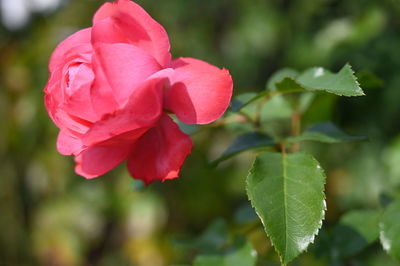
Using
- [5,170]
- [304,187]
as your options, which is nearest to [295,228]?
[304,187]

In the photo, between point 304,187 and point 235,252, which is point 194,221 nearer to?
point 235,252

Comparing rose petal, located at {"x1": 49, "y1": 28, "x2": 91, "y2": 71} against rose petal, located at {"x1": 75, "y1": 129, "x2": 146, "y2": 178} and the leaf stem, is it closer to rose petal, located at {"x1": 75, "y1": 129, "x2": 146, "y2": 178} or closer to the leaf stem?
rose petal, located at {"x1": 75, "y1": 129, "x2": 146, "y2": 178}

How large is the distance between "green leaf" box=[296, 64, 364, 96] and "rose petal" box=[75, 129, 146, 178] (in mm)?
201

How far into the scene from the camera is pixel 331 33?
1.40 meters

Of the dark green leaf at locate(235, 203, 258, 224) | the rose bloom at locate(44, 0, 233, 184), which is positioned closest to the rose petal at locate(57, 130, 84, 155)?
the rose bloom at locate(44, 0, 233, 184)

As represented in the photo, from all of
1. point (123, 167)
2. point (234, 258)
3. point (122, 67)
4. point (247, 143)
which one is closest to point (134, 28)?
point (122, 67)

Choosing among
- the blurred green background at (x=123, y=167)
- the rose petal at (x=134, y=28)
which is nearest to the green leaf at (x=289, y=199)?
the rose petal at (x=134, y=28)

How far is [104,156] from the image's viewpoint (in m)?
0.59

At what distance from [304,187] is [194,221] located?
4.70ft

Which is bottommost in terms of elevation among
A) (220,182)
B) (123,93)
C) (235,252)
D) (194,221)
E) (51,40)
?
(194,221)

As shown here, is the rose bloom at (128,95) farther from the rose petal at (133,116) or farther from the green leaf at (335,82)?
the green leaf at (335,82)

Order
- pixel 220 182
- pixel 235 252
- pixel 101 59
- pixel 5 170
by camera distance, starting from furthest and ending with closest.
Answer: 1. pixel 5 170
2. pixel 220 182
3. pixel 235 252
4. pixel 101 59

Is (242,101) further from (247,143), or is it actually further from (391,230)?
(391,230)

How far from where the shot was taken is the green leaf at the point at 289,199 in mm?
542
